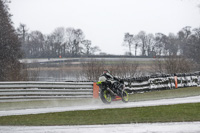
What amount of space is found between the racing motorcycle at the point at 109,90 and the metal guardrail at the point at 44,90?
12.3ft

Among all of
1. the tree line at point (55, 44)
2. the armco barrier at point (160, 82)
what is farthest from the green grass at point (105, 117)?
the tree line at point (55, 44)

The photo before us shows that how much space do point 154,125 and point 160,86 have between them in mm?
17048

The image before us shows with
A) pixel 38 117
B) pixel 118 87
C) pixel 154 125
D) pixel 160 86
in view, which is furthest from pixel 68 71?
pixel 154 125

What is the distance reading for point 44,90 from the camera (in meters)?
19.4

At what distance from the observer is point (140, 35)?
315ft

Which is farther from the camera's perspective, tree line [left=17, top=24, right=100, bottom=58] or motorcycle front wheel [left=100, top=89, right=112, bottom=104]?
tree line [left=17, top=24, right=100, bottom=58]

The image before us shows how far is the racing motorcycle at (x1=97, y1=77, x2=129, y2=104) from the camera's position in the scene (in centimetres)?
1652

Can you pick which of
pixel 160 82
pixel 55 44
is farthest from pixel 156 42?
pixel 160 82

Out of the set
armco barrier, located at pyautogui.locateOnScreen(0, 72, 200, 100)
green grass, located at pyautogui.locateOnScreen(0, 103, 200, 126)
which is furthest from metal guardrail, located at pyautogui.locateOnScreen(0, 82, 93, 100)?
green grass, located at pyautogui.locateOnScreen(0, 103, 200, 126)

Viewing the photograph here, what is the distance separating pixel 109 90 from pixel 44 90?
4.70 m

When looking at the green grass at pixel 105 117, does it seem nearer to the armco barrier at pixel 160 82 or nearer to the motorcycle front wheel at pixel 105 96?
the motorcycle front wheel at pixel 105 96

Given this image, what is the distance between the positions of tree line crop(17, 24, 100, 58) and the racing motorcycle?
5590 centimetres

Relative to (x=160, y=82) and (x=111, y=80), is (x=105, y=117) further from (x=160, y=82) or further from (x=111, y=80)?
(x=160, y=82)

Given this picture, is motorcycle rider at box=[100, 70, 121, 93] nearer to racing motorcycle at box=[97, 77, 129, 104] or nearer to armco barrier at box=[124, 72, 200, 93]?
racing motorcycle at box=[97, 77, 129, 104]
